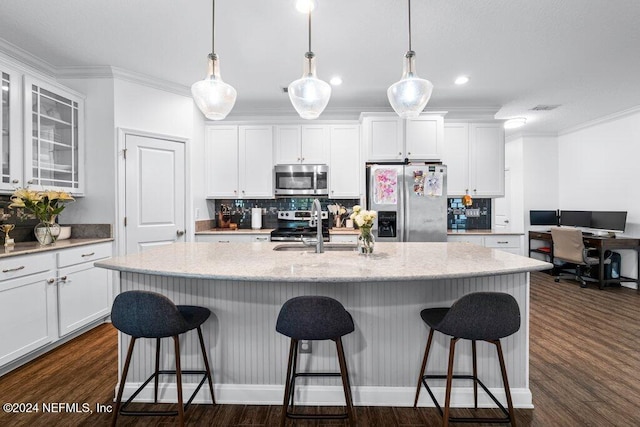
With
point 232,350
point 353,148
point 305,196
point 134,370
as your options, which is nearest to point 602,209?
point 353,148

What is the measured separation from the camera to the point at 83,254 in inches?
117

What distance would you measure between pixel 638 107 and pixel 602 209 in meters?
1.63

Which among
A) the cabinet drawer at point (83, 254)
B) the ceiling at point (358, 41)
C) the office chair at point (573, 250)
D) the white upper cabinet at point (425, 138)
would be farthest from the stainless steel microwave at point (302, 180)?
the office chair at point (573, 250)

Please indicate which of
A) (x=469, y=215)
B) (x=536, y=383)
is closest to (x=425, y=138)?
(x=469, y=215)

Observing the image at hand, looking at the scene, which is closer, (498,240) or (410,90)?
(410,90)

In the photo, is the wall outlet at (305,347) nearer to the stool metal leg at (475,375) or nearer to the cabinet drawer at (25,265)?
the stool metal leg at (475,375)

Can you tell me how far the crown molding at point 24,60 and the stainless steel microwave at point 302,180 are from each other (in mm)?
2619

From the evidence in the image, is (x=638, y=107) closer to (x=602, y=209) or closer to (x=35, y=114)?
(x=602, y=209)

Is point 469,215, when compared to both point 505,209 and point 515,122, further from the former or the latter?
point 505,209

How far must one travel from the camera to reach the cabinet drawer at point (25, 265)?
2299 mm

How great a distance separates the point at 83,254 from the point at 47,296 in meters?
0.47

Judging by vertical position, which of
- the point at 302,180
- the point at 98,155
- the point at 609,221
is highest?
the point at 98,155

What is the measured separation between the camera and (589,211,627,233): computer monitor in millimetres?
4854

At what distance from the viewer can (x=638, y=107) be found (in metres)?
4.66
